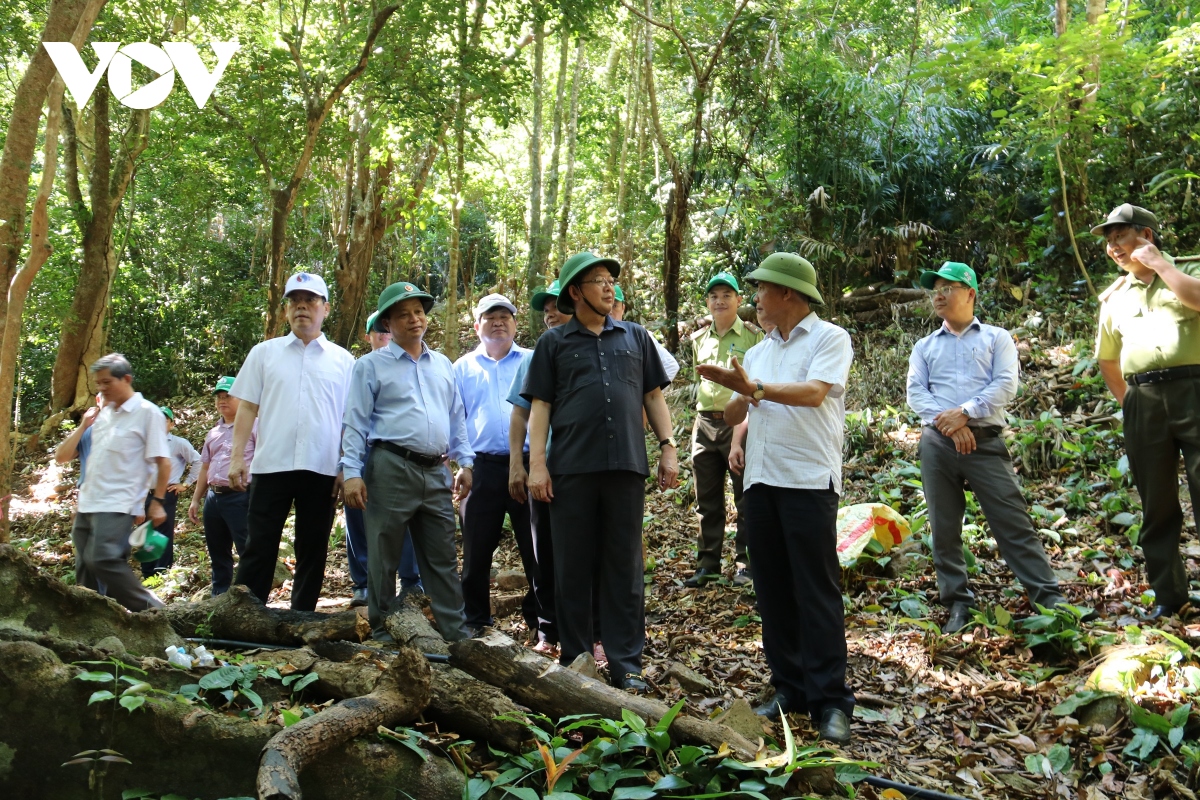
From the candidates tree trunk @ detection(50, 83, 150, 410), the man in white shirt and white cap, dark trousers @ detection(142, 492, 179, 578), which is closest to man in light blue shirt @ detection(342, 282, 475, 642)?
the man in white shirt and white cap

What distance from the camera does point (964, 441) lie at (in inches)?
195

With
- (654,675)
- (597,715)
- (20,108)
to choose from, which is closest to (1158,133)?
(654,675)

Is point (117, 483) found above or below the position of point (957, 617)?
above

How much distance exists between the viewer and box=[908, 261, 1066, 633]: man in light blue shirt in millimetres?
4965

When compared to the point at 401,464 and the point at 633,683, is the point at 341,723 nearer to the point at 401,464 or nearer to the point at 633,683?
the point at 633,683

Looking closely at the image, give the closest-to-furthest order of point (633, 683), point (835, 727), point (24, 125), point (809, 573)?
point (835, 727) < point (809, 573) < point (633, 683) < point (24, 125)

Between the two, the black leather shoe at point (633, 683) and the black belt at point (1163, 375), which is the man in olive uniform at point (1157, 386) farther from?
the black leather shoe at point (633, 683)

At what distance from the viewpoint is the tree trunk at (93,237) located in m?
14.6

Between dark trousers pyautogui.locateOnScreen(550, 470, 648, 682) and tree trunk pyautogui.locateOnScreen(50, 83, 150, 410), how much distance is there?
43.2 feet

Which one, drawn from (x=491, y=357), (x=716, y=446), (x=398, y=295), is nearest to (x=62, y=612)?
(x=398, y=295)

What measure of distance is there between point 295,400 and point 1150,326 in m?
4.62

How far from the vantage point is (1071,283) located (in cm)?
981

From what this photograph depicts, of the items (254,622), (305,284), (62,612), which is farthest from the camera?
(305,284)

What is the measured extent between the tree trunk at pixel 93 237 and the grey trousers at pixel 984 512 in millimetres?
13716
